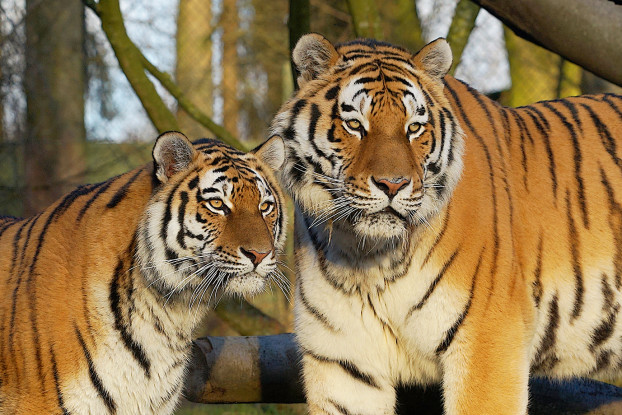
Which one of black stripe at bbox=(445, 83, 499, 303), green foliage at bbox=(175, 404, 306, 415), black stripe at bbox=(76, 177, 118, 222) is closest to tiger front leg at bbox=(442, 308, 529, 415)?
black stripe at bbox=(445, 83, 499, 303)

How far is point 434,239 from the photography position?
8.31 feet

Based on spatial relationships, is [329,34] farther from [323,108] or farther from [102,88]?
[323,108]

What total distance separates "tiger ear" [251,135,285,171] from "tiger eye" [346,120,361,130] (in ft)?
0.85

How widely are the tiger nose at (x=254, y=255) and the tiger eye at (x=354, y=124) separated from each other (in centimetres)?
51

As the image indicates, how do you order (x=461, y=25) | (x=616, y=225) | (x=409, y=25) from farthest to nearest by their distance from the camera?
(x=409, y=25) → (x=461, y=25) → (x=616, y=225)

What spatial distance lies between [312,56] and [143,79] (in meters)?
1.63

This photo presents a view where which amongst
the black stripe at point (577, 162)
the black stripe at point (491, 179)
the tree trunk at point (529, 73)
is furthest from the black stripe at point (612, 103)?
the tree trunk at point (529, 73)

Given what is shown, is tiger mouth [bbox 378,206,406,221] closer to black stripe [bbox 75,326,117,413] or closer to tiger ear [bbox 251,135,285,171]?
tiger ear [bbox 251,135,285,171]

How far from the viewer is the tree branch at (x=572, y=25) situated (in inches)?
116

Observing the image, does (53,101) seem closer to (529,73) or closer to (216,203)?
(216,203)

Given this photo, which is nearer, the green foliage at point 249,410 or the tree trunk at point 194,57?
the green foliage at point 249,410

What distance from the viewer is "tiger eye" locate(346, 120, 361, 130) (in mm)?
2426

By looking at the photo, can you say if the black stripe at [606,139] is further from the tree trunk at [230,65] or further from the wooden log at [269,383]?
the tree trunk at [230,65]

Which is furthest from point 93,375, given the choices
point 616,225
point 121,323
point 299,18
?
point 299,18
